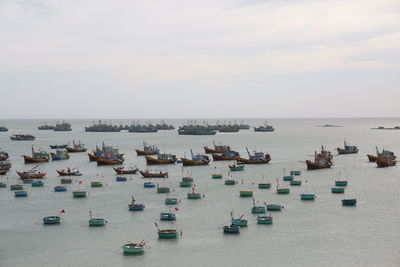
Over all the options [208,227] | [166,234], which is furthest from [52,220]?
[208,227]

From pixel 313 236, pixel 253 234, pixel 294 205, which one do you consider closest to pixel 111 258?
pixel 253 234

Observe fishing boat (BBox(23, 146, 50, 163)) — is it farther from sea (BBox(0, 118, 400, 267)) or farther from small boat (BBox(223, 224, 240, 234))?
small boat (BBox(223, 224, 240, 234))

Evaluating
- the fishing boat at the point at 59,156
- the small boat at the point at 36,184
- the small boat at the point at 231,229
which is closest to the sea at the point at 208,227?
the small boat at the point at 231,229

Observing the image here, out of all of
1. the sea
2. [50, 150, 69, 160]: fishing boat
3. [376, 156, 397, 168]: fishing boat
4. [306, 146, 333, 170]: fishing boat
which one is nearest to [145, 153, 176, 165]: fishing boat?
[50, 150, 69, 160]: fishing boat

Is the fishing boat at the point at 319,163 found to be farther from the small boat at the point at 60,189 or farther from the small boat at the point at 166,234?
the small boat at the point at 166,234

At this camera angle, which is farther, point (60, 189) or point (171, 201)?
point (60, 189)

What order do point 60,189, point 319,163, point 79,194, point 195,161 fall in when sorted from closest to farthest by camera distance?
point 79,194, point 60,189, point 319,163, point 195,161

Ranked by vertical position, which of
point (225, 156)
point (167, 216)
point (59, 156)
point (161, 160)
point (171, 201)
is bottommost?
point (167, 216)

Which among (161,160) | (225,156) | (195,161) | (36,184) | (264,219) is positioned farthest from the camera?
(225,156)

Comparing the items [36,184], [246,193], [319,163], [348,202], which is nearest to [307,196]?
[348,202]

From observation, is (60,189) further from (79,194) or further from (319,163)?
(319,163)

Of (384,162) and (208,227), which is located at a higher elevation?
(384,162)
